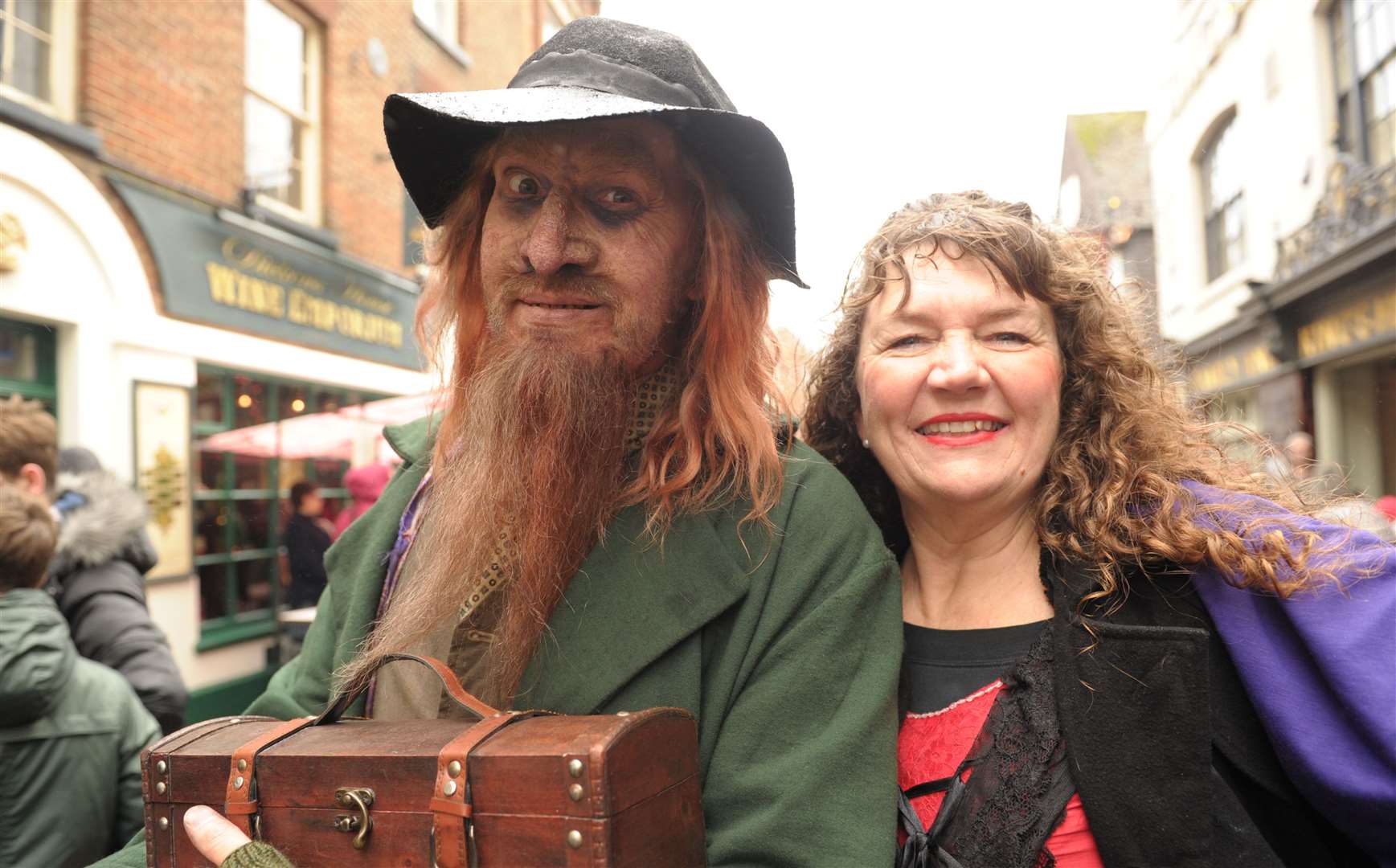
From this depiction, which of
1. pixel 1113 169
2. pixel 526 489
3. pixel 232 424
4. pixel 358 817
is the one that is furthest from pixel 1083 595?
pixel 1113 169

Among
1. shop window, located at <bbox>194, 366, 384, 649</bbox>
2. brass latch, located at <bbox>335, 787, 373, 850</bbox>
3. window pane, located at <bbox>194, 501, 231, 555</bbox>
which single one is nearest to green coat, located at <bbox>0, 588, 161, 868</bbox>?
brass latch, located at <bbox>335, 787, 373, 850</bbox>

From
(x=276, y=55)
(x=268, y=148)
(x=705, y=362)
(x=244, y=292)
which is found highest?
(x=276, y=55)

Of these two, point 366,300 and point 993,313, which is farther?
point 366,300

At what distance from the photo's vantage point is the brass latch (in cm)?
125

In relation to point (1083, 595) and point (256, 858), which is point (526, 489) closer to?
point (256, 858)

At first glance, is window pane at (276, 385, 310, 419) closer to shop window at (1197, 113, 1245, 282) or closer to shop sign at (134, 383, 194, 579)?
shop sign at (134, 383, 194, 579)

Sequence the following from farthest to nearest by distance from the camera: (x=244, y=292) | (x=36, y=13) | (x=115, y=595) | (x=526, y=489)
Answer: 1. (x=244, y=292)
2. (x=36, y=13)
3. (x=115, y=595)
4. (x=526, y=489)

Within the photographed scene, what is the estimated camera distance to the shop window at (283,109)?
774 cm

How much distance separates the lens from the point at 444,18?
10.0m

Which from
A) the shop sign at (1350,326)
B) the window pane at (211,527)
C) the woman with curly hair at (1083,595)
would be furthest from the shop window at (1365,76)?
the window pane at (211,527)

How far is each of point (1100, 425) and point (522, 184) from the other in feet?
3.78

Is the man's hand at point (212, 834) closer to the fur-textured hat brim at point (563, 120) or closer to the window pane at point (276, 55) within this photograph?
the fur-textured hat brim at point (563, 120)

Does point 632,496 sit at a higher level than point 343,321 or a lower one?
lower

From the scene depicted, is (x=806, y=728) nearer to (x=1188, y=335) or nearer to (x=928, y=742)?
(x=928, y=742)
